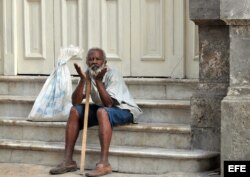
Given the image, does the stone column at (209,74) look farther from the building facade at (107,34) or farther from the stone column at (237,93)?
the building facade at (107,34)

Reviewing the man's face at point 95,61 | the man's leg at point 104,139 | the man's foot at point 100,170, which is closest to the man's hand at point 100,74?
the man's face at point 95,61

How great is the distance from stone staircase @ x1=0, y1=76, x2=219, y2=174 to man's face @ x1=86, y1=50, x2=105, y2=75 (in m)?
0.66

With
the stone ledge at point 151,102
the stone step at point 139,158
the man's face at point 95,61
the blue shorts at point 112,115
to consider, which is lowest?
the stone step at point 139,158

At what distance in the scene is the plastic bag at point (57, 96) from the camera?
8.26 metres

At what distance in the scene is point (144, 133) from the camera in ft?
25.7

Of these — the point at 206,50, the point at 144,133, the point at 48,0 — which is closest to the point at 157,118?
the point at 144,133

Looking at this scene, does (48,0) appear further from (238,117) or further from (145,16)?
(238,117)

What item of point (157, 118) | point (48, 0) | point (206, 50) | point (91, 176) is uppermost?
point (48, 0)

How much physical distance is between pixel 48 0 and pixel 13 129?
1.71 metres

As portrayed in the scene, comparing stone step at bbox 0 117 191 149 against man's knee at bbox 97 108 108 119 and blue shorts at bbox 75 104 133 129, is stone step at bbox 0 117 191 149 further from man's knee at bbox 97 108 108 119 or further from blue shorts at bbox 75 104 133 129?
man's knee at bbox 97 108 108 119

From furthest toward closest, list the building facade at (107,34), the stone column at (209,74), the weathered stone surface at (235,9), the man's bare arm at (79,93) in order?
1. the building facade at (107,34)
2. the man's bare arm at (79,93)
3. the stone column at (209,74)
4. the weathered stone surface at (235,9)

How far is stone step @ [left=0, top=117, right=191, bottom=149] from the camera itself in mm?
7750

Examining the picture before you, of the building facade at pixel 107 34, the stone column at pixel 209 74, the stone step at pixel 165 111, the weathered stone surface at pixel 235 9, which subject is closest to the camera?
the weathered stone surface at pixel 235 9

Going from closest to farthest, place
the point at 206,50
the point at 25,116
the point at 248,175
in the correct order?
the point at 248,175, the point at 206,50, the point at 25,116
